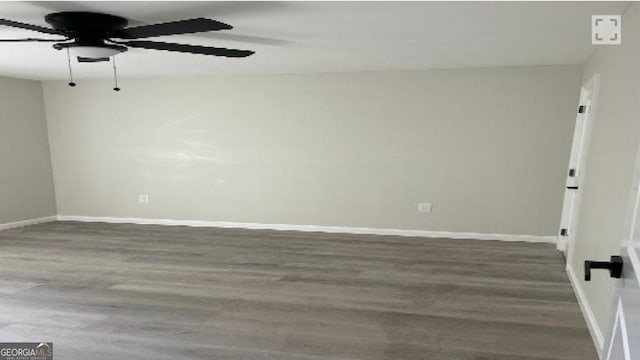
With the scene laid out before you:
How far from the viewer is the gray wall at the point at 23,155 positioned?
5984mm

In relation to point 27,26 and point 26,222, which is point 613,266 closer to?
point 27,26


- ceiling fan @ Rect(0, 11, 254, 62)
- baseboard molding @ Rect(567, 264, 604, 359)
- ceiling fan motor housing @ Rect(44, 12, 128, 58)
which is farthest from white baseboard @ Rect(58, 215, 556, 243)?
ceiling fan motor housing @ Rect(44, 12, 128, 58)

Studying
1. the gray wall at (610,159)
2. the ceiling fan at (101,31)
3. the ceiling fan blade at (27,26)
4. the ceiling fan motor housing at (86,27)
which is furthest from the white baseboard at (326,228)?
the ceiling fan blade at (27,26)

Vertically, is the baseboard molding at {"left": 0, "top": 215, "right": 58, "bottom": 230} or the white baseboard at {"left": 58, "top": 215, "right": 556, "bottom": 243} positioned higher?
the white baseboard at {"left": 58, "top": 215, "right": 556, "bottom": 243}

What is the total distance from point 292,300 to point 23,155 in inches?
210

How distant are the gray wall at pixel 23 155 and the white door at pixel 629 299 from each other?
7272 millimetres

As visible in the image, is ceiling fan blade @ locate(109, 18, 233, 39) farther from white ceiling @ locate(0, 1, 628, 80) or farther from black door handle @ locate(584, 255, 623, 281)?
black door handle @ locate(584, 255, 623, 281)

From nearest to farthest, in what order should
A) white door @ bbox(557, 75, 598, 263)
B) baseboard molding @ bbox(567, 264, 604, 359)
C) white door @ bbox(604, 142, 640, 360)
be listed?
white door @ bbox(604, 142, 640, 360)
baseboard molding @ bbox(567, 264, 604, 359)
white door @ bbox(557, 75, 598, 263)

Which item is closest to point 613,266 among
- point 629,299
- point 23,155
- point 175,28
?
point 629,299

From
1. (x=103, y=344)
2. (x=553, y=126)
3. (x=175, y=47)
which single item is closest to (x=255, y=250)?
(x=103, y=344)

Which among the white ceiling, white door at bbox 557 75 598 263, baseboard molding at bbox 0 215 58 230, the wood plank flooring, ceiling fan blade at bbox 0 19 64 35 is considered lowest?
baseboard molding at bbox 0 215 58 230

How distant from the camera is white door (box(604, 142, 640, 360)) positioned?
2.94 feet

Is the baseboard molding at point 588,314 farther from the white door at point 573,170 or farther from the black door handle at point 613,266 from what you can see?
the black door handle at point 613,266

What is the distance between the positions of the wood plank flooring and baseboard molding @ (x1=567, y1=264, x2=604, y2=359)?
0.05 metres
